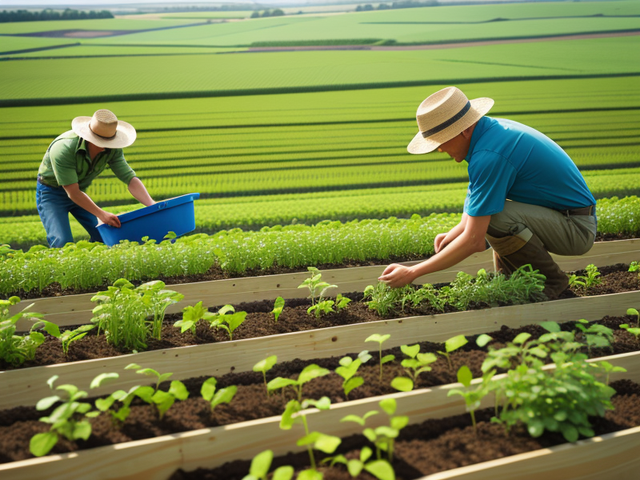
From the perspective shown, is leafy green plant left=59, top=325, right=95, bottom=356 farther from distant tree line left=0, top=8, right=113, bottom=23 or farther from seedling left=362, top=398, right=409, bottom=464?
distant tree line left=0, top=8, right=113, bottom=23

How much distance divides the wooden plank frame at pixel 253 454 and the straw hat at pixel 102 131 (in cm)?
234

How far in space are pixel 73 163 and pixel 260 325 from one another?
196cm

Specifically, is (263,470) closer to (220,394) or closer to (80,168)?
(220,394)

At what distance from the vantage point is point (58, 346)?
84.4 inches

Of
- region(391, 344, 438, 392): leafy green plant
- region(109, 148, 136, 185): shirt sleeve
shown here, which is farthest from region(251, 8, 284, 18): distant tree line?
region(391, 344, 438, 392): leafy green plant

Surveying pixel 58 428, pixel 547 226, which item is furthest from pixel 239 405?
pixel 547 226

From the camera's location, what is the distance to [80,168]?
11.4 feet

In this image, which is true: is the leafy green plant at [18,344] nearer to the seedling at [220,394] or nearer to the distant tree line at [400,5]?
the seedling at [220,394]

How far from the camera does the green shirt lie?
3295mm

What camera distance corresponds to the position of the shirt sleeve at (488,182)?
2.15 meters

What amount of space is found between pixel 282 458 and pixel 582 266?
2503mm

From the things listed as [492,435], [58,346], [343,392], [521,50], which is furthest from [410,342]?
[521,50]

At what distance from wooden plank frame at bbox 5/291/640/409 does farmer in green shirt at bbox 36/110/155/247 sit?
1.53m

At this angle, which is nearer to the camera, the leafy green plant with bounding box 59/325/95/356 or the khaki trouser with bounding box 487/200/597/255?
the leafy green plant with bounding box 59/325/95/356
